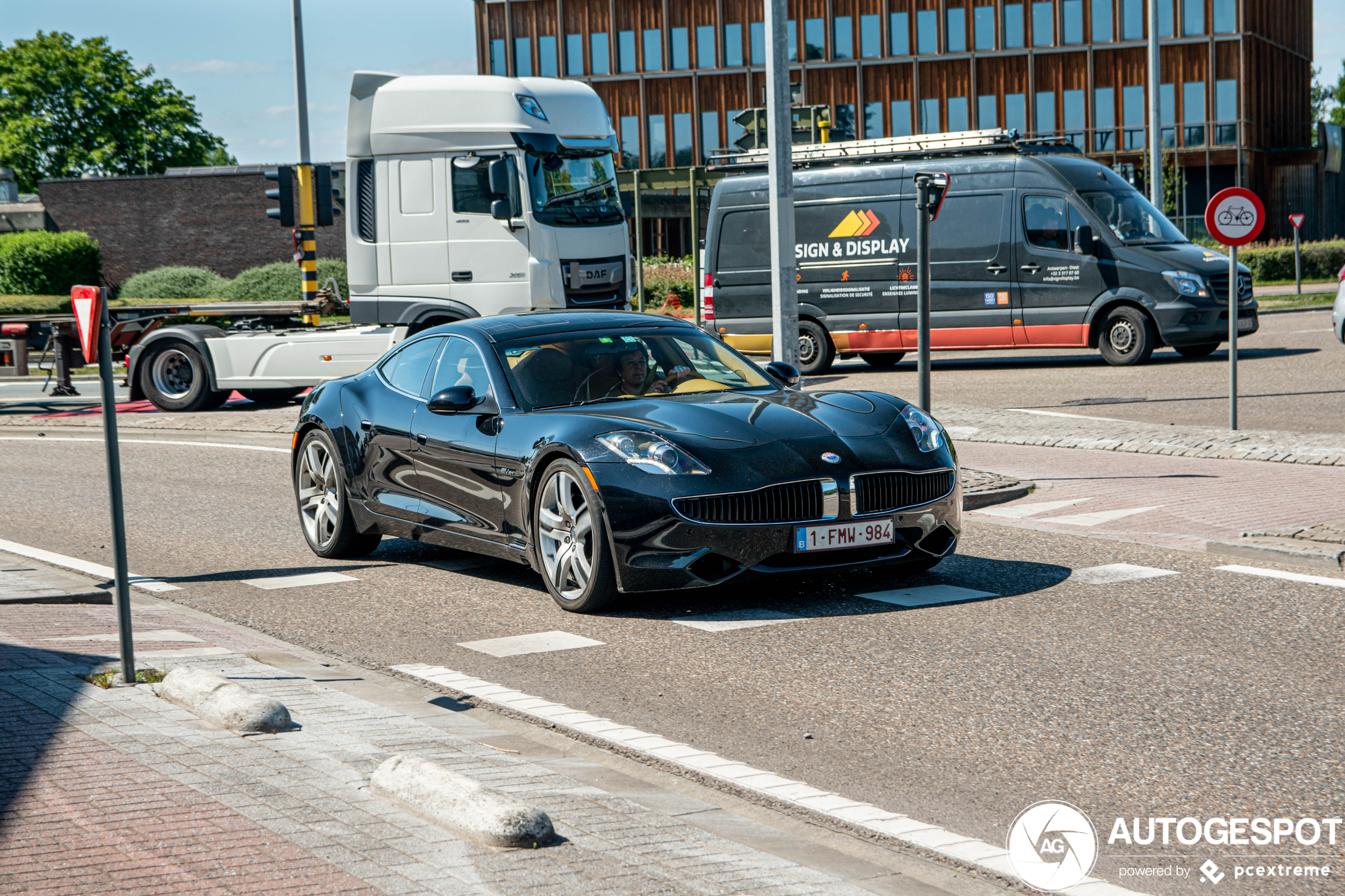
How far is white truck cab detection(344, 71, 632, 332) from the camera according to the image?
59.3ft

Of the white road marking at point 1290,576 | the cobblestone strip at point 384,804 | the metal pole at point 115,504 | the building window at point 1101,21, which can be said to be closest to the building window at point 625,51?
the building window at point 1101,21

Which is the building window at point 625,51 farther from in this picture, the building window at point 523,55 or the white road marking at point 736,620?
the white road marking at point 736,620

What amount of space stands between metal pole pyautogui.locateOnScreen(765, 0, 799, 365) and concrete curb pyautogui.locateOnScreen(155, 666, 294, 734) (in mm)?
7674

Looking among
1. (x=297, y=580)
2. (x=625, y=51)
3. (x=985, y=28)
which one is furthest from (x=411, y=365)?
(x=625, y=51)

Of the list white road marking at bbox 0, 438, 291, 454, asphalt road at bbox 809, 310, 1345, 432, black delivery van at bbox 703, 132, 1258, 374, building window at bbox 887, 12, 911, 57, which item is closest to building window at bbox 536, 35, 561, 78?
building window at bbox 887, 12, 911, 57

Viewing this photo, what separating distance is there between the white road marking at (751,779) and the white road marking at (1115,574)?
10.4 ft

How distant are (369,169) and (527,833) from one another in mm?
15681

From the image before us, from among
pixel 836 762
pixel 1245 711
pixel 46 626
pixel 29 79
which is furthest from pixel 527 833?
pixel 29 79

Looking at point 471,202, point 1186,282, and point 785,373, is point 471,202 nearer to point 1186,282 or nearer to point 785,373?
point 1186,282

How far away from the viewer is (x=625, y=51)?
6481cm

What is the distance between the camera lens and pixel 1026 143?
21453 millimetres

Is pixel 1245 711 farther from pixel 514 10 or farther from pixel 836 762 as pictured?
pixel 514 10

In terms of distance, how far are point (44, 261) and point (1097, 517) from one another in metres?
41.0

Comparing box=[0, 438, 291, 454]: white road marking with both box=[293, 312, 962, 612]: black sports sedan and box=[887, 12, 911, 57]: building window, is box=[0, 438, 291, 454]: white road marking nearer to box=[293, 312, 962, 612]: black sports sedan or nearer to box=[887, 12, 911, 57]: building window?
box=[293, 312, 962, 612]: black sports sedan
